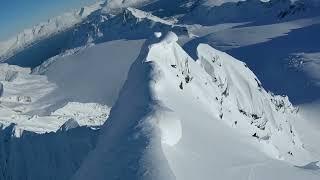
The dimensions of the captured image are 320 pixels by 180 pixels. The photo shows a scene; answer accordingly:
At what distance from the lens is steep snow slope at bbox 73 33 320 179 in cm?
1970

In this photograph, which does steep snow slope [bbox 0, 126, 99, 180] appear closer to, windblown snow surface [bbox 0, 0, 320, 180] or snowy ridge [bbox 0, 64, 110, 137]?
windblown snow surface [bbox 0, 0, 320, 180]

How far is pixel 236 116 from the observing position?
39000mm

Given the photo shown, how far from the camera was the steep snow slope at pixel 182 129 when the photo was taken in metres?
19.7

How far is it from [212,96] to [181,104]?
8.71 meters

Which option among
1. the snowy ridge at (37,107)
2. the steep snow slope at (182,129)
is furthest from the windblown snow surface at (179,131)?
the snowy ridge at (37,107)

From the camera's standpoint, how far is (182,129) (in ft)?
80.5

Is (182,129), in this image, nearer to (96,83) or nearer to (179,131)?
(179,131)

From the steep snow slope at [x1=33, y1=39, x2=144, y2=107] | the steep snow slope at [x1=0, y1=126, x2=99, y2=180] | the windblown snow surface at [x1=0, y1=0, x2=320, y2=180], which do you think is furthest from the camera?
the steep snow slope at [x1=33, y1=39, x2=144, y2=107]

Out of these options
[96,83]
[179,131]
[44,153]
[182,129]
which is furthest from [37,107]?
[179,131]

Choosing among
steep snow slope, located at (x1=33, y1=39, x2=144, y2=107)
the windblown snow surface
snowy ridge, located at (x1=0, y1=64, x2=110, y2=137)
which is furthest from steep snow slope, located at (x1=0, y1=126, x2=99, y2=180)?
steep snow slope, located at (x1=33, y1=39, x2=144, y2=107)

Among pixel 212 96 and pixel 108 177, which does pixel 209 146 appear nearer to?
pixel 108 177

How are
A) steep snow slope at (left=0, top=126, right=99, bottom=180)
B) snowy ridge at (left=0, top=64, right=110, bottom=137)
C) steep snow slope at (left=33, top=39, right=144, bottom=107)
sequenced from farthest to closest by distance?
steep snow slope at (left=33, top=39, right=144, bottom=107)
snowy ridge at (left=0, top=64, right=110, bottom=137)
steep snow slope at (left=0, top=126, right=99, bottom=180)

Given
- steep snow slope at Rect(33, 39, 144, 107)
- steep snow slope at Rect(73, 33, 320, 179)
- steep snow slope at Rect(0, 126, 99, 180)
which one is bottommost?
steep snow slope at Rect(33, 39, 144, 107)

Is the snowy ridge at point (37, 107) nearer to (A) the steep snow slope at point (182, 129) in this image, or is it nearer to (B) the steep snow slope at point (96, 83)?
(B) the steep snow slope at point (96, 83)
